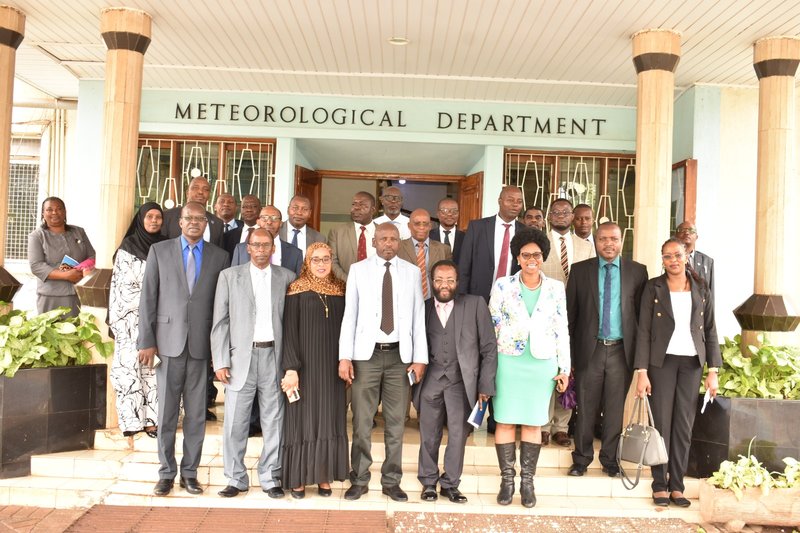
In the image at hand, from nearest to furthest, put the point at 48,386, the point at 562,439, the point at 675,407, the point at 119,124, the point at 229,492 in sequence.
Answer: the point at 229,492 < the point at 675,407 < the point at 48,386 < the point at 562,439 < the point at 119,124

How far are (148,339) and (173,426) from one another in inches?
23.7

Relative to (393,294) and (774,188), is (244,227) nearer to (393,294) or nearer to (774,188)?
(393,294)

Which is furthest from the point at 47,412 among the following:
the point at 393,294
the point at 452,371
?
the point at 452,371

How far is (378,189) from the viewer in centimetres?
1184

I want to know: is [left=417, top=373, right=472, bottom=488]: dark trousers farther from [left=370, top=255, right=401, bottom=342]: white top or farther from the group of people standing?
[left=370, top=255, right=401, bottom=342]: white top

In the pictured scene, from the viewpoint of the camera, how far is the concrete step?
4.78 metres

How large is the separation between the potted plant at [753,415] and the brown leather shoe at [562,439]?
87cm

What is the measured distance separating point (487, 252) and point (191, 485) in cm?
269

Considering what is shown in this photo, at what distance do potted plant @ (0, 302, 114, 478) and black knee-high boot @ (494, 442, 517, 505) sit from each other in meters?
3.01

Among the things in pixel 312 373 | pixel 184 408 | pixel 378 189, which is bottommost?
pixel 184 408

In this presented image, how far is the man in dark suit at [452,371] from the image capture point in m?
4.41

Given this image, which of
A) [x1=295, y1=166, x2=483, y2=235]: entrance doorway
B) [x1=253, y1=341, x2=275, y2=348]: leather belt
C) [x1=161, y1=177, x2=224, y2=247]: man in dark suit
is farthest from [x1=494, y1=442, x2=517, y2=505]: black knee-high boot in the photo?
[x1=295, y1=166, x2=483, y2=235]: entrance doorway

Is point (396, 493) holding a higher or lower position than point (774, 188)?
lower

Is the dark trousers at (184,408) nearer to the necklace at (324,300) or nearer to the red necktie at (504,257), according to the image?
the necklace at (324,300)
